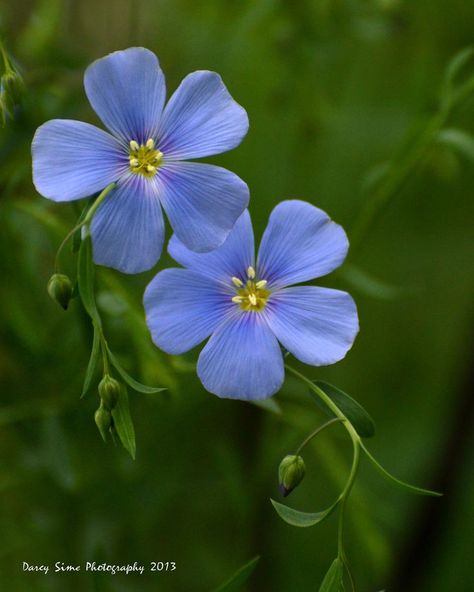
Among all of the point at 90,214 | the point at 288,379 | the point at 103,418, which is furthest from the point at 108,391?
the point at 288,379

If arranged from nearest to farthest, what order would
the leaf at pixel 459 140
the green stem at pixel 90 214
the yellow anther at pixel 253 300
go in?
the green stem at pixel 90 214
the yellow anther at pixel 253 300
the leaf at pixel 459 140

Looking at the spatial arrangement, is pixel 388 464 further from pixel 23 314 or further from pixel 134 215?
pixel 134 215

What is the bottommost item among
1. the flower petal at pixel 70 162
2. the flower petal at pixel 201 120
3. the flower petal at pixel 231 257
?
the flower petal at pixel 231 257

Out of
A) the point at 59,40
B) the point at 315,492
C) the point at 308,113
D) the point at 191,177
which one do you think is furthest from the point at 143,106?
the point at 315,492

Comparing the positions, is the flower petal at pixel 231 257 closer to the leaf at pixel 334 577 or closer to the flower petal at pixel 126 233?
the flower petal at pixel 126 233

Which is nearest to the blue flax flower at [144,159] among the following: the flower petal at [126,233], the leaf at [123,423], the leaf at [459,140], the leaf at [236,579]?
the flower petal at [126,233]

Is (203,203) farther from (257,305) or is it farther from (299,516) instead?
(299,516)

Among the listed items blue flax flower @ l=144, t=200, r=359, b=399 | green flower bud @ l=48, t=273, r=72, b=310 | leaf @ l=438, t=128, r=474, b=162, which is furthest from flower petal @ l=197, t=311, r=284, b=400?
leaf @ l=438, t=128, r=474, b=162
